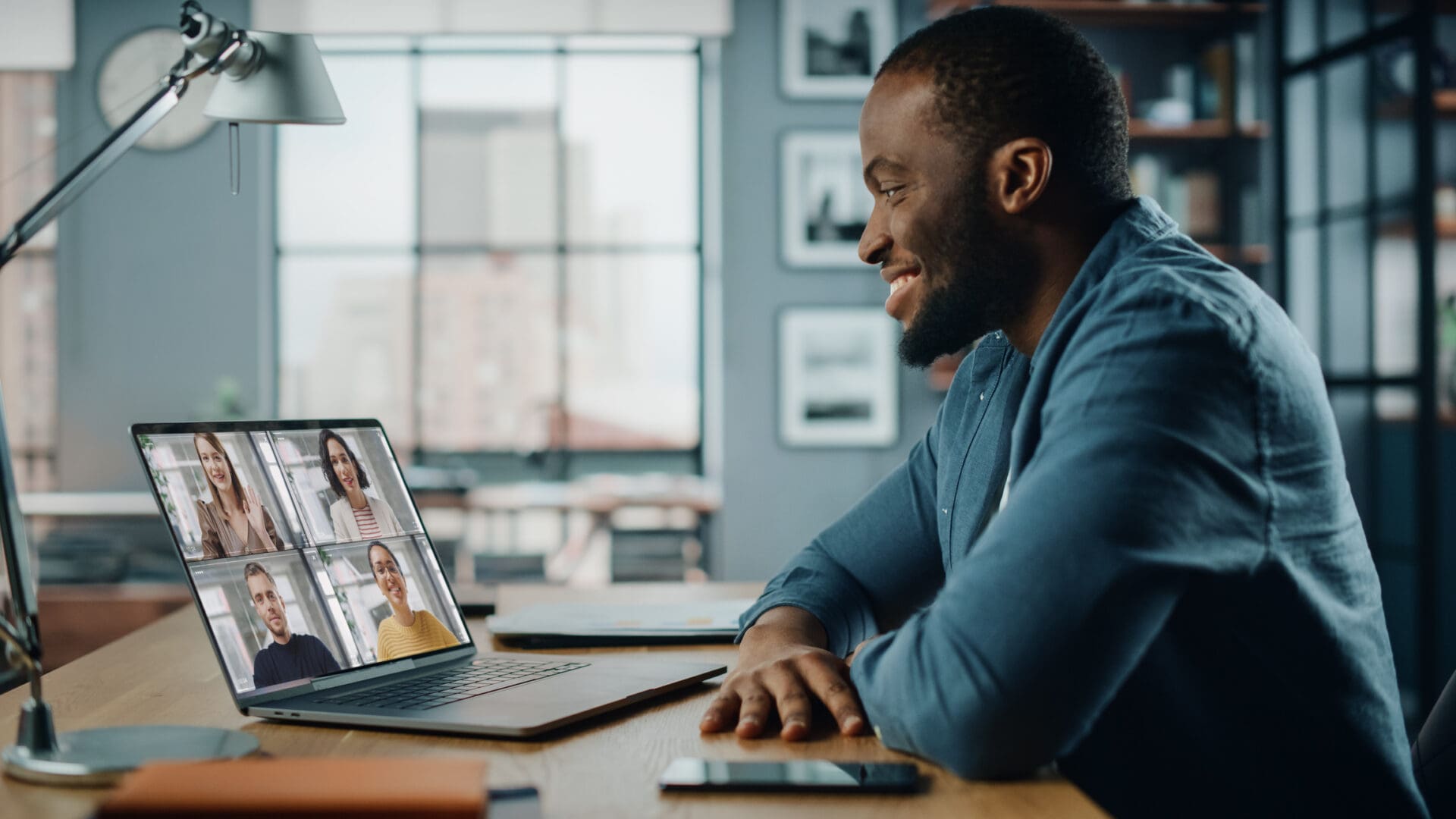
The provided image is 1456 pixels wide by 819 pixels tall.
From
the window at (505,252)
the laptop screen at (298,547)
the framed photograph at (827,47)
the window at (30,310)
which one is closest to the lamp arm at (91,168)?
the laptop screen at (298,547)

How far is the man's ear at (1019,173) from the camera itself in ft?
3.49

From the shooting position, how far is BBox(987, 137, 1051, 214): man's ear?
1.06 meters

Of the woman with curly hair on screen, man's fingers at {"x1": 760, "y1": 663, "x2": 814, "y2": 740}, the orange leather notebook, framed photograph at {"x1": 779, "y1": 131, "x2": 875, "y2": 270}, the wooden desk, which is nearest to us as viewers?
the orange leather notebook

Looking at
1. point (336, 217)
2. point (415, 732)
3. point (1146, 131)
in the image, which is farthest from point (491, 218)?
point (415, 732)

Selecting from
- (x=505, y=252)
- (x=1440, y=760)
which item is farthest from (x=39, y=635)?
(x=505, y=252)

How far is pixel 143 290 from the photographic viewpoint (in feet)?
16.2

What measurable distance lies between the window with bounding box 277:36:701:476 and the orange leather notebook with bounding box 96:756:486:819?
4834 millimetres

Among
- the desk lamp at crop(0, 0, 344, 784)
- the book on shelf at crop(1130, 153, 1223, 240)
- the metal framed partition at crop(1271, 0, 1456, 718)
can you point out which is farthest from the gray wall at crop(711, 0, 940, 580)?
the desk lamp at crop(0, 0, 344, 784)

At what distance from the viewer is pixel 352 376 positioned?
5480mm

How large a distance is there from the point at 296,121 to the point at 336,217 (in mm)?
4278

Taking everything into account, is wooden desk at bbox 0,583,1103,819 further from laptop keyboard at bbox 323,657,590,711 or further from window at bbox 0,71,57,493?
window at bbox 0,71,57,493

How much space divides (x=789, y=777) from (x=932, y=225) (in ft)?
1.91

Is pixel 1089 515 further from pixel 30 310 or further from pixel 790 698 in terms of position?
pixel 30 310

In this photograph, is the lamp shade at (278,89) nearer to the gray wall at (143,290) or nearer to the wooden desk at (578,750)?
the wooden desk at (578,750)
